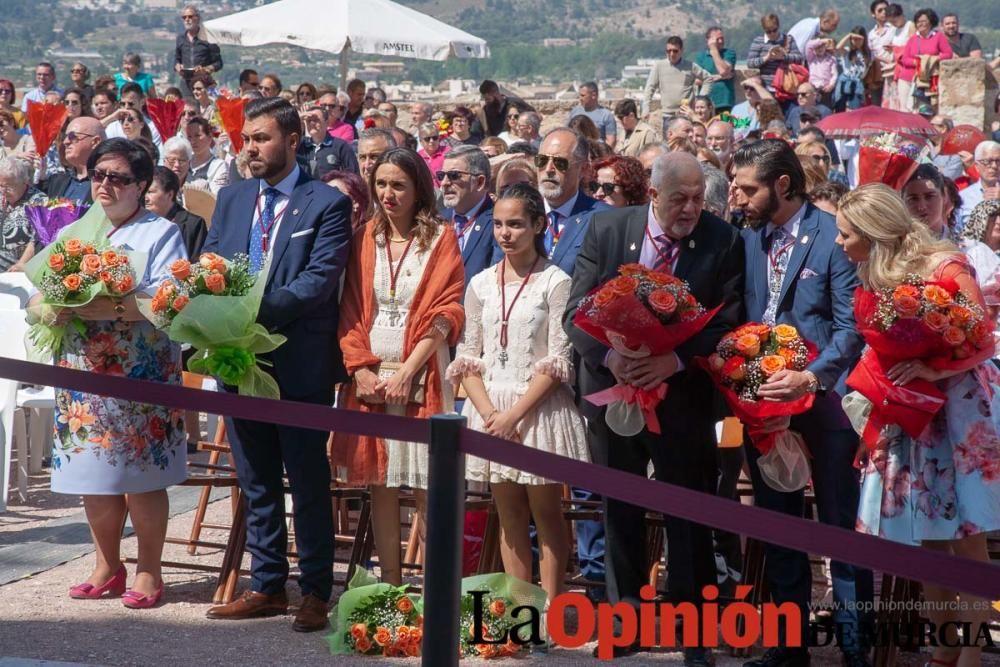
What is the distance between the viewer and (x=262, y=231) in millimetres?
6191

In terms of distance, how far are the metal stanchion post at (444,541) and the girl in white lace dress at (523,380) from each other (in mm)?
1591

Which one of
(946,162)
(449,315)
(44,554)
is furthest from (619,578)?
(946,162)

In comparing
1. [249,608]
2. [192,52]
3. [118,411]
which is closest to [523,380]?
[249,608]

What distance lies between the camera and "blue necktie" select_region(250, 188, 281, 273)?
6.14m

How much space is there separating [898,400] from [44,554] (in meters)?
4.59

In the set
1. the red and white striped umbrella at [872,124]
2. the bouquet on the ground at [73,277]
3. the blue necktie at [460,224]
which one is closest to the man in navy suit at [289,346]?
the bouquet on the ground at [73,277]

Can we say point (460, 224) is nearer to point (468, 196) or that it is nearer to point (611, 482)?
point (468, 196)

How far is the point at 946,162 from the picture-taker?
13.6 m

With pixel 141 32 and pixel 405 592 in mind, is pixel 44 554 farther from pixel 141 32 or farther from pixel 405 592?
pixel 141 32

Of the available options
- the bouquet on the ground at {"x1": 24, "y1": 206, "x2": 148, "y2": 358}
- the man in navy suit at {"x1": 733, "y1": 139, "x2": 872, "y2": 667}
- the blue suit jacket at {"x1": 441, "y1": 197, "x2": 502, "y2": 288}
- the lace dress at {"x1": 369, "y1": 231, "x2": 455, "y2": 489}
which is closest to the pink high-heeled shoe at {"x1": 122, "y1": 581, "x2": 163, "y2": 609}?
the bouquet on the ground at {"x1": 24, "y1": 206, "x2": 148, "y2": 358}

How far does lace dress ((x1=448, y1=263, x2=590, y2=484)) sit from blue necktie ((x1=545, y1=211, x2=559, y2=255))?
1008 mm

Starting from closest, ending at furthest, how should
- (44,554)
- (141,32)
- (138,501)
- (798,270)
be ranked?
1. (798,270)
2. (138,501)
3. (44,554)
4. (141,32)

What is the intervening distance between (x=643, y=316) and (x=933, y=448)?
1.18 m

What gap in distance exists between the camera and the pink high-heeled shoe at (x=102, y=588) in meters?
6.43
